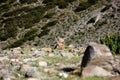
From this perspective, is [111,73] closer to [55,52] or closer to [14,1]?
[55,52]

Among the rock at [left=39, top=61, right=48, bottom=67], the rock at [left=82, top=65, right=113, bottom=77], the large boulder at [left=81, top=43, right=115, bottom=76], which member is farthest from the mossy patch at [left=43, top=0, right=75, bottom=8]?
the rock at [left=82, top=65, right=113, bottom=77]

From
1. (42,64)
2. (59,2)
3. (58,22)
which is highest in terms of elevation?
(42,64)

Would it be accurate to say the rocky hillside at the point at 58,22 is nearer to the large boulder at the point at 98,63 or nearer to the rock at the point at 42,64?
the rock at the point at 42,64

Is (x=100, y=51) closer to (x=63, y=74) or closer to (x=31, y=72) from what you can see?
(x=63, y=74)

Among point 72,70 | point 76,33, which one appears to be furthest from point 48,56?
point 76,33

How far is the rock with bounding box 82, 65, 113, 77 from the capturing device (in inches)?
784

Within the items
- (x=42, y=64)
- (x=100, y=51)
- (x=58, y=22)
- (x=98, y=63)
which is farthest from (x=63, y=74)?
(x=58, y=22)

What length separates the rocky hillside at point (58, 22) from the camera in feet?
158

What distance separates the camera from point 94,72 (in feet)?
65.7

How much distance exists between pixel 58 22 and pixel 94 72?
118 ft

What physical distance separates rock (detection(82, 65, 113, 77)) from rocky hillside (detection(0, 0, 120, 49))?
78.3 feet

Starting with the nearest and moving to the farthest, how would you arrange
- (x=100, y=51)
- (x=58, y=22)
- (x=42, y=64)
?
(x=100, y=51), (x=42, y=64), (x=58, y=22)

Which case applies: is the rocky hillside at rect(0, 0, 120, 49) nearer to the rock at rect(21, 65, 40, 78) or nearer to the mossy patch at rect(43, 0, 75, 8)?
the mossy patch at rect(43, 0, 75, 8)

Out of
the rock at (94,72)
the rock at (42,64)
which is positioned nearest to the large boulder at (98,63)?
the rock at (94,72)
